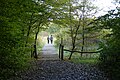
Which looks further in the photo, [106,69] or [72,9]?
[72,9]

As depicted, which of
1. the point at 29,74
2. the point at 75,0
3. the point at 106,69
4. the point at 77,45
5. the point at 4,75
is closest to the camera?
the point at 4,75

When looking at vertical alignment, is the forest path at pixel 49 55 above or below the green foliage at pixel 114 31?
below

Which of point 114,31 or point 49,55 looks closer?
point 114,31

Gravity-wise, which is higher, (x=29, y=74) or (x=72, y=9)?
(x=72, y=9)

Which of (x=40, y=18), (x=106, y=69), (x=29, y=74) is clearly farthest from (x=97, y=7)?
(x=29, y=74)

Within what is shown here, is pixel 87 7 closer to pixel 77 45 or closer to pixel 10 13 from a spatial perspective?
pixel 77 45

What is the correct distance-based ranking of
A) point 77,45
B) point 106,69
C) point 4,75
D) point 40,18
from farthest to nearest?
point 77,45
point 40,18
point 106,69
point 4,75

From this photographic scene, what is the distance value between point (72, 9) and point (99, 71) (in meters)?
7.36

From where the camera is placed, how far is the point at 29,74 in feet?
29.6

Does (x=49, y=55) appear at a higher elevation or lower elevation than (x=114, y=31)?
lower

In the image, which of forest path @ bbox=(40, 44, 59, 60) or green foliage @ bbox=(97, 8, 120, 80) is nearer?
green foliage @ bbox=(97, 8, 120, 80)

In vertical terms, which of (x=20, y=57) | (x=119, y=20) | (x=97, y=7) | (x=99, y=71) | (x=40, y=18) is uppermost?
(x=97, y=7)

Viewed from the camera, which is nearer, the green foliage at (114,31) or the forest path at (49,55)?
the green foliage at (114,31)

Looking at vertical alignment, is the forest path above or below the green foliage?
below
